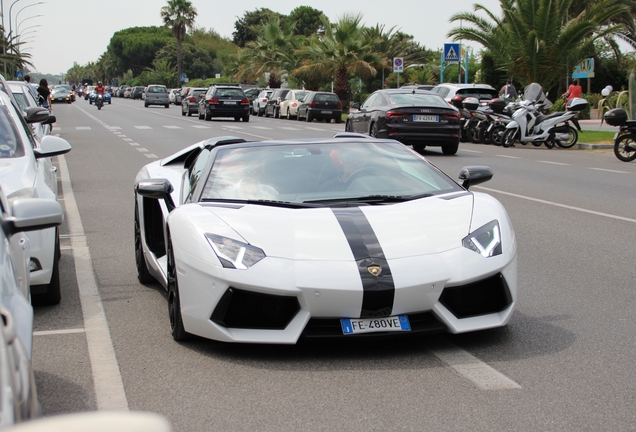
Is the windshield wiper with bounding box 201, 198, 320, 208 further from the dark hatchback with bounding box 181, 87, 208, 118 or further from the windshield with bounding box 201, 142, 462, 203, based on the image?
the dark hatchback with bounding box 181, 87, 208, 118

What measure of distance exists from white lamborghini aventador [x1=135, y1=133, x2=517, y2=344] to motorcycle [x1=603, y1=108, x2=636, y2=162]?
1341cm

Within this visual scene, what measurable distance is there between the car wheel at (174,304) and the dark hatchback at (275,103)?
4244cm

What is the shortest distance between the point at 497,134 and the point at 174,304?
66.9ft

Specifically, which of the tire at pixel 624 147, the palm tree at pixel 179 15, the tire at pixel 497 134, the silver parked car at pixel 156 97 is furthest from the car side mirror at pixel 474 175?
the palm tree at pixel 179 15

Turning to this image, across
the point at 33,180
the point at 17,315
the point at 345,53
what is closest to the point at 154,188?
the point at 33,180

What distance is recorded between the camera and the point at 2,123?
721cm

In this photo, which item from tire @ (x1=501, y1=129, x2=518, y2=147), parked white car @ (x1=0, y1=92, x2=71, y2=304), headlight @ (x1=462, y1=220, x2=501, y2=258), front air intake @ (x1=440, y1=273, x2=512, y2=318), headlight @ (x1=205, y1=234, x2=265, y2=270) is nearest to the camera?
headlight @ (x1=205, y1=234, x2=265, y2=270)

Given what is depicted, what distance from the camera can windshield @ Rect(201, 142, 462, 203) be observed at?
5.58 m

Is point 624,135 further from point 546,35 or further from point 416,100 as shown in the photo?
point 546,35

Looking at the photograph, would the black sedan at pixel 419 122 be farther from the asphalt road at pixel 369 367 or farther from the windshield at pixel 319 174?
the windshield at pixel 319 174

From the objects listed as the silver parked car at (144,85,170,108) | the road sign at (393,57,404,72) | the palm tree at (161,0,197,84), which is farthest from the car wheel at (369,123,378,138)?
the palm tree at (161,0,197,84)

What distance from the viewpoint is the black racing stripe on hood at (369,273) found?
4.56 metres

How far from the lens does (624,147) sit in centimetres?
1864

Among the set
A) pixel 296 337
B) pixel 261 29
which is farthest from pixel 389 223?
pixel 261 29
